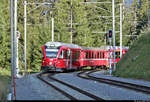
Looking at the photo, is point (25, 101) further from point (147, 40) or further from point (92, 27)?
point (92, 27)

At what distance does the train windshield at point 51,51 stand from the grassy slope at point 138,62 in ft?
19.6

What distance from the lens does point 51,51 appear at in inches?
1256

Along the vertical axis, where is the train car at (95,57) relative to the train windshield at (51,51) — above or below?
below

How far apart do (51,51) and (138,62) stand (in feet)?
30.3

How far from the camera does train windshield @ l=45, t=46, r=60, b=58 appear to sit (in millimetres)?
31797

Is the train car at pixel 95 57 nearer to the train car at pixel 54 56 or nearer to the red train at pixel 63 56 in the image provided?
the red train at pixel 63 56

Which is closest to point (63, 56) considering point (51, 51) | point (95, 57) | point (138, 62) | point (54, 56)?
point (54, 56)

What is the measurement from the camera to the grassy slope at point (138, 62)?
23.7 m

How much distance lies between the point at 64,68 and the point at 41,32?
1582cm

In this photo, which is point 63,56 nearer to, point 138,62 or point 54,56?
point 54,56

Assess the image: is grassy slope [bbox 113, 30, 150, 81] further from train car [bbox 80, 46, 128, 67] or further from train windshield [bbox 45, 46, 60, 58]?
train car [bbox 80, 46, 128, 67]

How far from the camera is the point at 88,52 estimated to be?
42.5 metres

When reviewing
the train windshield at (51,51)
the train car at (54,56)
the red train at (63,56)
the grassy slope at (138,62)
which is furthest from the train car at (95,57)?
the grassy slope at (138,62)

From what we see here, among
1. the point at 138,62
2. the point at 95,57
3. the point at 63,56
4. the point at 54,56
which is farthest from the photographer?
the point at 95,57
